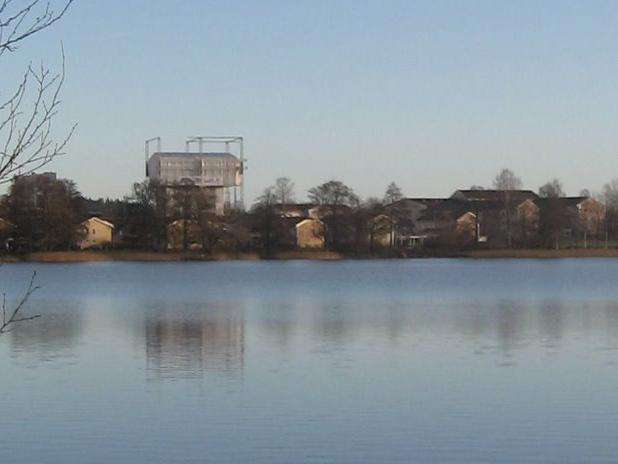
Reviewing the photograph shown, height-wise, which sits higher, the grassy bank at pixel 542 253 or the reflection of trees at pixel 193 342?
the grassy bank at pixel 542 253

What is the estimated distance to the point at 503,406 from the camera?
15.9 metres

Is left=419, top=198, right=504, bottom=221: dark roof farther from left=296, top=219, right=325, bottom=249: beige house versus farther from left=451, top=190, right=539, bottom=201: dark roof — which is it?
left=296, top=219, right=325, bottom=249: beige house

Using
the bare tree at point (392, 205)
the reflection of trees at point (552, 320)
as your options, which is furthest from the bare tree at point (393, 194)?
the reflection of trees at point (552, 320)

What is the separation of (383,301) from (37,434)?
91.1 feet

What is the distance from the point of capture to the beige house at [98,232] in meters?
96.8

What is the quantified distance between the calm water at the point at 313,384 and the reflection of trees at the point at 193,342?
0.17 feet

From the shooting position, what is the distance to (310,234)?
106 meters

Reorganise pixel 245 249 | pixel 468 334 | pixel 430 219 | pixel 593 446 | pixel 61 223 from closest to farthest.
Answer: pixel 593 446 < pixel 468 334 < pixel 61 223 < pixel 245 249 < pixel 430 219

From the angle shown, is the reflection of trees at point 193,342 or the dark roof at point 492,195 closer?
the reflection of trees at point 193,342

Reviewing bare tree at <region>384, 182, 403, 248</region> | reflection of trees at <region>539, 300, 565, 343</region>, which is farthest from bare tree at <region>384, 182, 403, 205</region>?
reflection of trees at <region>539, 300, 565, 343</region>

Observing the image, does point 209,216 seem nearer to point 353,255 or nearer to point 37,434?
point 353,255

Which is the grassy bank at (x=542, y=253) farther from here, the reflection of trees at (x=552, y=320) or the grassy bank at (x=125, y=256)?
the reflection of trees at (x=552, y=320)

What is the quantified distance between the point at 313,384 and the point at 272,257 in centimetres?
7567

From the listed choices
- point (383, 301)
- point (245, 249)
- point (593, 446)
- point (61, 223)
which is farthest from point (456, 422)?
point (245, 249)
